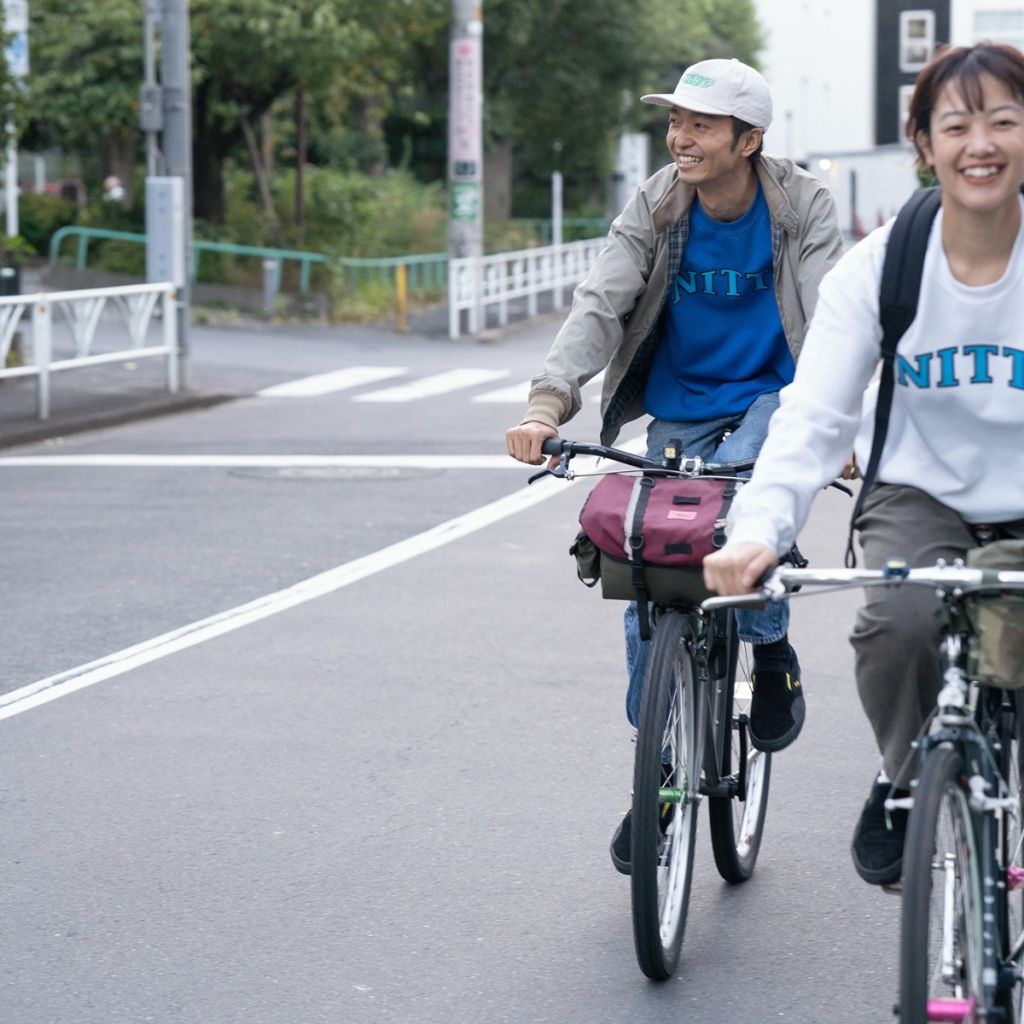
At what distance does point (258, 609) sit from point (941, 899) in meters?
5.72

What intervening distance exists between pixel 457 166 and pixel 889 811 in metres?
26.4

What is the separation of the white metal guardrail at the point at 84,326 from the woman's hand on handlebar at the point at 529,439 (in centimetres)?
1229

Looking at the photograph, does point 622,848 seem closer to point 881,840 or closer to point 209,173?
point 881,840

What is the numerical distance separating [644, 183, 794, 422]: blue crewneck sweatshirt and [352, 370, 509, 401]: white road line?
1451 centimetres

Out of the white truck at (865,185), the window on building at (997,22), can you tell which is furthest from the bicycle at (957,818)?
the window on building at (997,22)

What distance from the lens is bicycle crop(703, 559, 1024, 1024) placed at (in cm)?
308

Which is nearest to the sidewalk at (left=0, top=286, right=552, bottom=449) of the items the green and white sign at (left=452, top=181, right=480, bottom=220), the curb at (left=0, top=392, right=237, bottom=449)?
the curb at (left=0, top=392, right=237, bottom=449)

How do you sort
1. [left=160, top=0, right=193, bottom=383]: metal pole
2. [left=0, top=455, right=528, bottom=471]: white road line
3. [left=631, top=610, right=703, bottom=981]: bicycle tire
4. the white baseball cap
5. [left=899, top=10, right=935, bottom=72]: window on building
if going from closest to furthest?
[left=631, top=610, right=703, bottom=981]: bicycle tire, the white baseball cap, [left=0, top=455, right=528, bottom=471]: white road line, [left=160, top=0, right=193, bottom=383]: metal pole, [left=899, top=10, right=935, bottom=72]: window on building

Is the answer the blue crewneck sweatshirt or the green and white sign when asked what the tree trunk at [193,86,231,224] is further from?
the blue crewneck sweatshirt

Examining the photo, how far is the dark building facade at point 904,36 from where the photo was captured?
34156mm

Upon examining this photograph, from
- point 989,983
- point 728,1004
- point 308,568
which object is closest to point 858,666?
point 989,983

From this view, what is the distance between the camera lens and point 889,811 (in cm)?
346

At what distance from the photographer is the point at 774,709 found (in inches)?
191

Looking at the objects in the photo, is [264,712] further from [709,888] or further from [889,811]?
[889,811]
